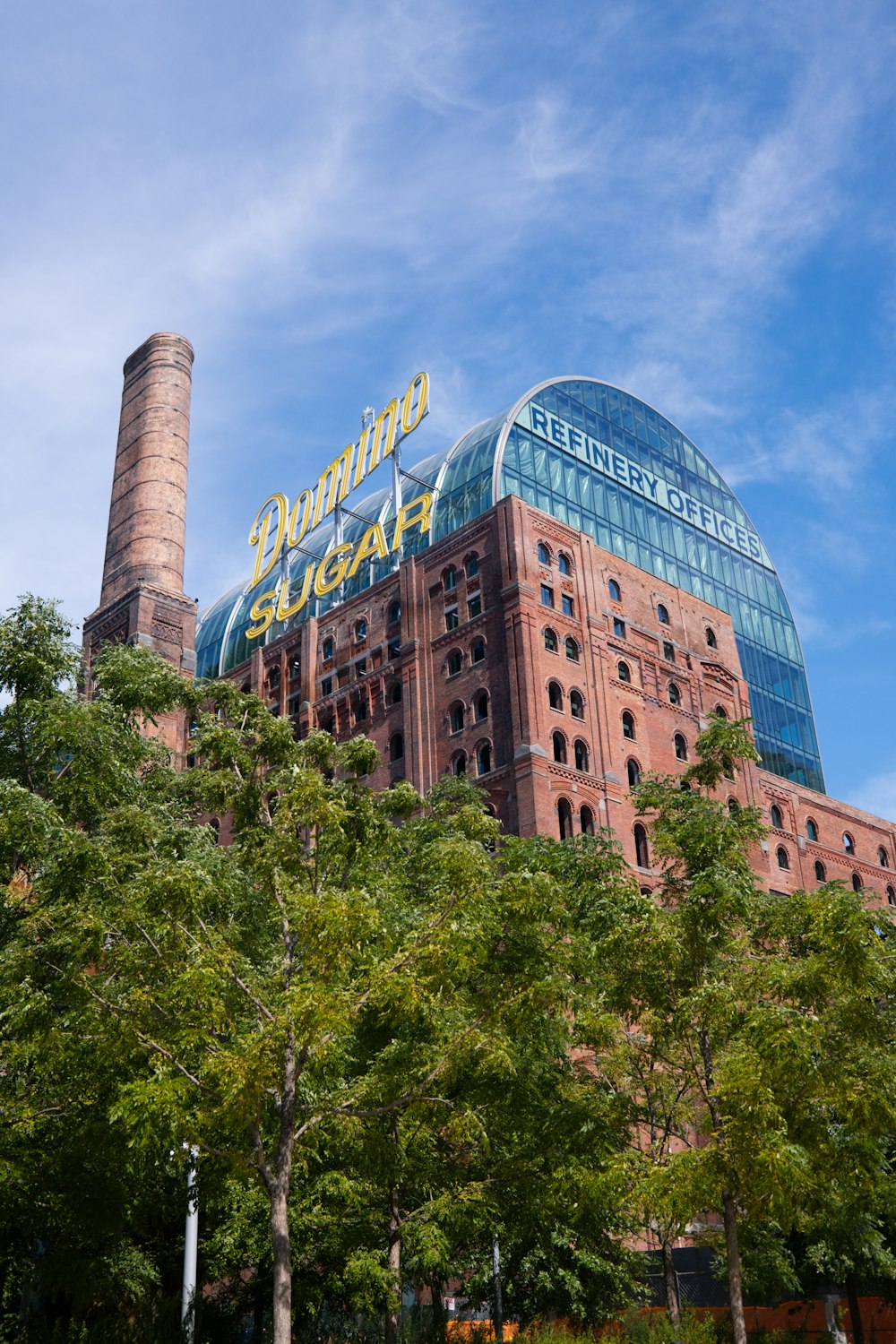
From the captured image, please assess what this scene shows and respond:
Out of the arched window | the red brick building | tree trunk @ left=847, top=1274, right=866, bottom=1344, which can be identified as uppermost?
the red brick building

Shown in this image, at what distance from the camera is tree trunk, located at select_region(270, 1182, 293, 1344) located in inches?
618

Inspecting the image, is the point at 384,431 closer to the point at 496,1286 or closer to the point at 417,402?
the point at 417,402

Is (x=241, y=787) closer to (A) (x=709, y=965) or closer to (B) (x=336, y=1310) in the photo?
(A) (x=709, y=965)

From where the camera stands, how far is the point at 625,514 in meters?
64.1

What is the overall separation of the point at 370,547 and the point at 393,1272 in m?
45.5

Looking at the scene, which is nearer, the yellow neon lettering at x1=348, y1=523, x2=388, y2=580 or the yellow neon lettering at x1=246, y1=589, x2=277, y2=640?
the yellow neon lettering at x1=348, y1=523, x2=388, y2=580

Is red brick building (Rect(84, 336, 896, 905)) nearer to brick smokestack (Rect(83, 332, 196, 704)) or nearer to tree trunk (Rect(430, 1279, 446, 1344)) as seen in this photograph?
brick smokestack (Rect(83, 332, 196, 704))

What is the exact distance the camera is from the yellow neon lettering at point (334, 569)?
2504 inches

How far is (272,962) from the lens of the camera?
1973 centimetres

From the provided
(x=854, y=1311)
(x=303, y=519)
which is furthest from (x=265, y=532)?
(x=854, y=1311)

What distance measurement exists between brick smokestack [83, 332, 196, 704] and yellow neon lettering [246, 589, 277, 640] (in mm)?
6553

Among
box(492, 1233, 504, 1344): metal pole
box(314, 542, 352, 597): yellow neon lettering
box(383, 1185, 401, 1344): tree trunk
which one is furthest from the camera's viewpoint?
box(314, 542, 352, 597): yellow neon lettering

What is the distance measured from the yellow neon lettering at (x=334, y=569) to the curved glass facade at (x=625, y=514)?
1.26 meters

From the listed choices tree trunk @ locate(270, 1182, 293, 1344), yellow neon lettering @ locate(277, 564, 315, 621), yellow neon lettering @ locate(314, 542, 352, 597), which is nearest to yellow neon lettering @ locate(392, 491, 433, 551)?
yellow neon lettering @ locate(314, 542, 352, 597)
